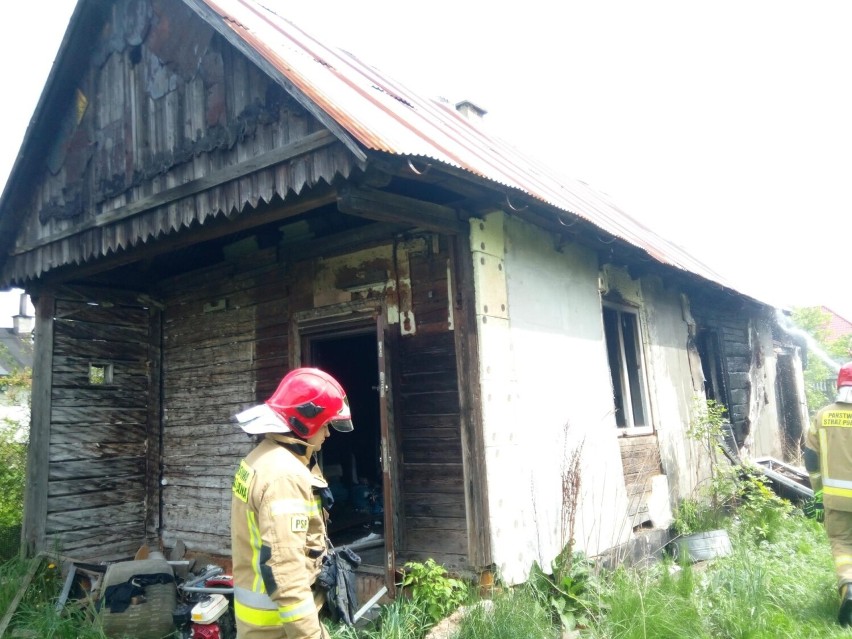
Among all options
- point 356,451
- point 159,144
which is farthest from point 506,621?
point 356,451

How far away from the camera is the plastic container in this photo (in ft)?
15.3

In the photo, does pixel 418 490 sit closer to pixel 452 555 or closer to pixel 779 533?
pixel 452 555

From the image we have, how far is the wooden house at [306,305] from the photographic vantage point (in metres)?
4.95

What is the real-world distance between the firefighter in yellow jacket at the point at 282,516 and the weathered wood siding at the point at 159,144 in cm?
176

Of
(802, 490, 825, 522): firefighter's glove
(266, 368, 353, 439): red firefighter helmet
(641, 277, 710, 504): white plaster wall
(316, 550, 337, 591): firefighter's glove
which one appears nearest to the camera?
(266, 368, 353, 439): red firefighter helmet

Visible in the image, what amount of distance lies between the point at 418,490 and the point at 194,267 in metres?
3.77

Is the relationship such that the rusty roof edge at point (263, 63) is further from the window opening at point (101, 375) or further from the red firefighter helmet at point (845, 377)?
the red firefighter helmet at point (845, 377)

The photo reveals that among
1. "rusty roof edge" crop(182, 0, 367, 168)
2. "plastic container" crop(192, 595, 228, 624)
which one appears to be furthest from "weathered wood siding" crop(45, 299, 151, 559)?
"rusty roof edge" crop(182, 0, 367, 168)

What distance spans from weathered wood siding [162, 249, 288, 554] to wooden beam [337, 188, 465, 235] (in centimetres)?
200

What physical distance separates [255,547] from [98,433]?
5043 millimetres

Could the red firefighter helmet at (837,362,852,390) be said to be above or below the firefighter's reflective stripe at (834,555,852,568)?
above

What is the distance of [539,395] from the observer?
5750mm

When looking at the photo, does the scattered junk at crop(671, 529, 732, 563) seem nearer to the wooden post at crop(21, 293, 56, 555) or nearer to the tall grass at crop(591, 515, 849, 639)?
the tall grass at crop(591, 515, 849, 639)

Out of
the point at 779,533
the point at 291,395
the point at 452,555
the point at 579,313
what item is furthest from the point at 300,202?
the point at 779,533
